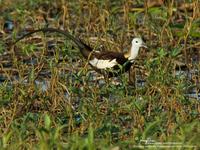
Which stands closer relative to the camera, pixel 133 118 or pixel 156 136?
pixel 156 136

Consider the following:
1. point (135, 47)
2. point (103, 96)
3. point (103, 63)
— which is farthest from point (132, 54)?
point (103, 96)

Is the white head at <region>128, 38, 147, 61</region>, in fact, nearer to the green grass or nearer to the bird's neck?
the bird's neck

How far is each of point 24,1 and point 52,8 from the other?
1.95ft

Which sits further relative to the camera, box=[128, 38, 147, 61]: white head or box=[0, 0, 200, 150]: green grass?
box=[128, 38, 147, 61]: white head

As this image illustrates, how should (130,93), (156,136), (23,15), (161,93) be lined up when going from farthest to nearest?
(23,15) → (130,93) → (161,93) → (156,136)

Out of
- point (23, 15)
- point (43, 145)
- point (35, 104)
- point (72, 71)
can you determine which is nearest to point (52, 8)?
point (23, 15)

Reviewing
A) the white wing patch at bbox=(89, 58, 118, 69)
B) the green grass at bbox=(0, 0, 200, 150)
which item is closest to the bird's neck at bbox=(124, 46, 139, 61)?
the green grass at bbox=(0, 0, 200, 150)

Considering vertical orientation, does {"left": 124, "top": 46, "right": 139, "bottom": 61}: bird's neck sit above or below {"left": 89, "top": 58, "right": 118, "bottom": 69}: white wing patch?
above

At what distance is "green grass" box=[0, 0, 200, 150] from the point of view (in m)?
5.76

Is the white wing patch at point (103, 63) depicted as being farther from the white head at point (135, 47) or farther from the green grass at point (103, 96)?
the white head at point (135, 47)

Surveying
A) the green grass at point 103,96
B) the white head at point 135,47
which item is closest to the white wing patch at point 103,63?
the green grass at point 103,96

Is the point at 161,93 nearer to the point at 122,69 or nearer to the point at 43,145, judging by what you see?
the point at 122,69

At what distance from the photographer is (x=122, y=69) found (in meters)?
7.88

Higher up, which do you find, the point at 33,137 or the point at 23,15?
the point at 23,15
